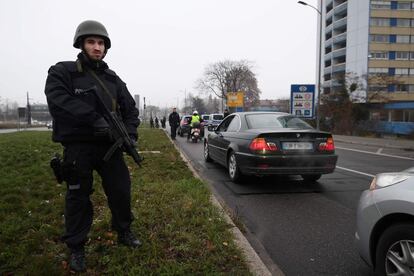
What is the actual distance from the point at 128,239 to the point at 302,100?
657 inches

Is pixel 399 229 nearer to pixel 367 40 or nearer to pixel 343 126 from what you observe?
pixel 343 126

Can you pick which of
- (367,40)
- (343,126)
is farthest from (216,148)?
(367,40)

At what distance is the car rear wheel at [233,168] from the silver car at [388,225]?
420 centimetres

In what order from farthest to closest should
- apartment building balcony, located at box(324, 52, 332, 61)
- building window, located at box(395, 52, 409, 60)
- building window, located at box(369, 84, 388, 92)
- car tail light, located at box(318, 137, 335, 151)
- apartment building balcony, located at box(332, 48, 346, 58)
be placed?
apartment building balcony, located at box(324, 52, 332, 61), apartment building balcony, located at box(332, 48, 346, 58), building window, located at box(395, 52, 409, 60), building window, located at box(369, 84, 388, 92), car tail light, located at box(318, 137, 335, 151)

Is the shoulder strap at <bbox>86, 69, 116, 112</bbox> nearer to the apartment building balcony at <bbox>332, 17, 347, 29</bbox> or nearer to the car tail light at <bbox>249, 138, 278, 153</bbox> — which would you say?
the car tail light at <bbox>249, 138, 278, 153</bbox>

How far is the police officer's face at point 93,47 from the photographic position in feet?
10.3

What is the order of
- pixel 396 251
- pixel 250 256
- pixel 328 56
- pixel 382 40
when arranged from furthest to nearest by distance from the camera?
pixel 328 56 < pixel 382 40 < pixel 250 256 < pixel 396 251

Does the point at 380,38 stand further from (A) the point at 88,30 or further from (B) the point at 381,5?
(A) the point at 88,30

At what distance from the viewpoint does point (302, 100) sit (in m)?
19.0

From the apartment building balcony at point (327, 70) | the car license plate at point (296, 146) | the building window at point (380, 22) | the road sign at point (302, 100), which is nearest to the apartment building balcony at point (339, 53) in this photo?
the apartment building balcony at point (327, 70)

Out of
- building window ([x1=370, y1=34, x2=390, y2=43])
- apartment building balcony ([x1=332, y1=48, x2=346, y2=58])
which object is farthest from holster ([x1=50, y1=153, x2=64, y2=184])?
apartment building balcony ([x1=332, y1=48, x2=346, y2=58])

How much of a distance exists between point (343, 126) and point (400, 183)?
28092mm

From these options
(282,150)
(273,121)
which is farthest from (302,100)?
(282,150)

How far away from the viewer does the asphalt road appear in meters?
3.55
